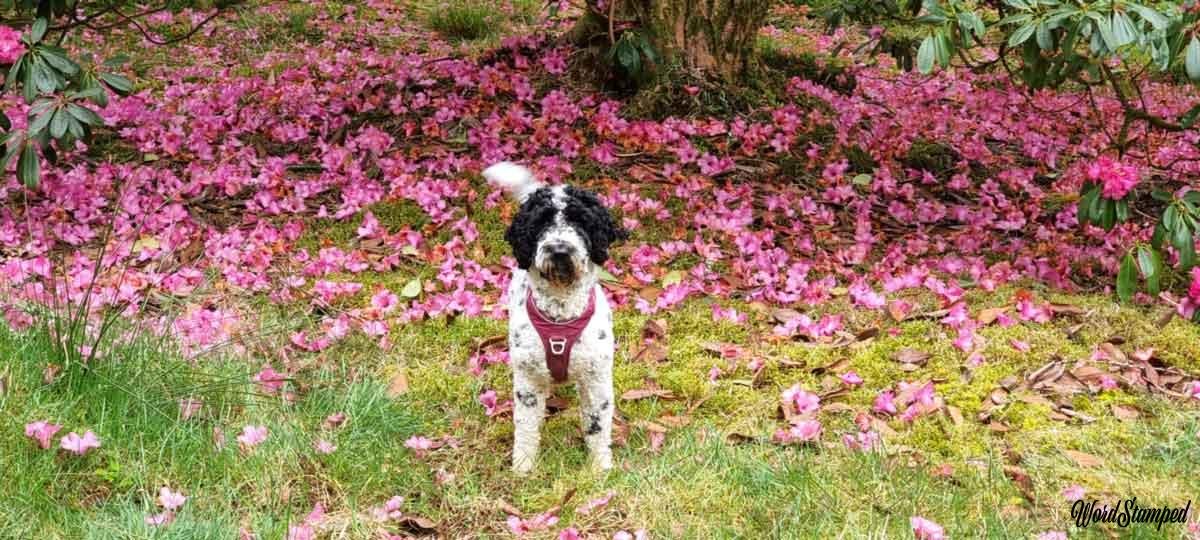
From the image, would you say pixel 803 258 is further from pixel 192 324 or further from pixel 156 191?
pixel 156 191

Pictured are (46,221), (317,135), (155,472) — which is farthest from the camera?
(317,135)

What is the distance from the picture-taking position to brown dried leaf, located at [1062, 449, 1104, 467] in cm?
341

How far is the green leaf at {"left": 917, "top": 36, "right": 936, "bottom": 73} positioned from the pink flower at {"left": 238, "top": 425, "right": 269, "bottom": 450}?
2660mm

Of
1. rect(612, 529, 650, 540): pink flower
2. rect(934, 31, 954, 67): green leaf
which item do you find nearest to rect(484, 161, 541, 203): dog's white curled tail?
rect(612, 529, 650, 540): pink flower

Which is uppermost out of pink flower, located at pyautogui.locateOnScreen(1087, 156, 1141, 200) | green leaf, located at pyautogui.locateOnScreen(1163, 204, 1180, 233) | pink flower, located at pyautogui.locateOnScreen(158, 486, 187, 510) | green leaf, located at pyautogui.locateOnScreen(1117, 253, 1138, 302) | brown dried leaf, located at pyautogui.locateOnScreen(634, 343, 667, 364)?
pink flower, located at pyautogui.locateOnScreen(1087, 156, 1141, 200)

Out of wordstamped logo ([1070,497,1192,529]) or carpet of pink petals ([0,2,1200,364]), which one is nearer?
wordstamped logo ([1070,497,1192,529])

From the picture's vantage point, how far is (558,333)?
3195mm

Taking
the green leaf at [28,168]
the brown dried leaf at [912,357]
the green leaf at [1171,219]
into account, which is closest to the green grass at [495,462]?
the brown dried leaf at [912,357]

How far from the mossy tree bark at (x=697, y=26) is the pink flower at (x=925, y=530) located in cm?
438

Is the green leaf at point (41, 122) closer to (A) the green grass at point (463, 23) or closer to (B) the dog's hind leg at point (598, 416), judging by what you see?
(B) the dog's hind leg at point (598, 416)

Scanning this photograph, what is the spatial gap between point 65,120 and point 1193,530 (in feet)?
14.1

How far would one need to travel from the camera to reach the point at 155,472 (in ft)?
10.3

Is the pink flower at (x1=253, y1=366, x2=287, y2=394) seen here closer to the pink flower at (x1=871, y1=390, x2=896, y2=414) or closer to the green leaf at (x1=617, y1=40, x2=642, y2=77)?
the pink flower at (x1=871, y1=390, x2=896, y2=414)

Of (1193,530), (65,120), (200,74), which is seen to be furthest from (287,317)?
(200,74)
